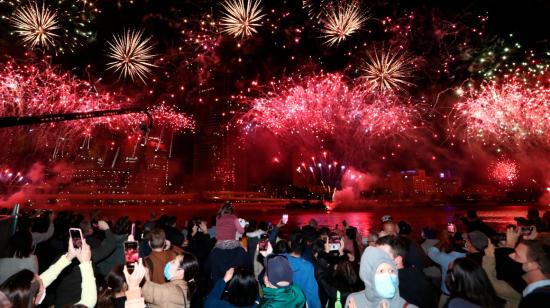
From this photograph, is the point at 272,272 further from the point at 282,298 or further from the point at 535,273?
the point at 535,273

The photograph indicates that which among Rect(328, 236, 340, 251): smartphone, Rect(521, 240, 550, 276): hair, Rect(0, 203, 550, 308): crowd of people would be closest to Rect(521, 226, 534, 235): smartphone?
Rect(0, 203, 550, 308): crowd of people

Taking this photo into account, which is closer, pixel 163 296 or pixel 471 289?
pixel 471 289

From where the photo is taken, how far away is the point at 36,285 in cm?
315

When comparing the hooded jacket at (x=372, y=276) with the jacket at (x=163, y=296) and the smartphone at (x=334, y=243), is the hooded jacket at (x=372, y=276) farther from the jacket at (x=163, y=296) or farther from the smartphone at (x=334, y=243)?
the smartphone at (x=334, y=243)

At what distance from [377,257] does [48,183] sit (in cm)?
4715

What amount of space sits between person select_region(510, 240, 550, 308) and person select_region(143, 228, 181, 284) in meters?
4.35

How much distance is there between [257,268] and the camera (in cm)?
675

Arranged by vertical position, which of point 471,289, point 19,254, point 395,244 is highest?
point 395,244

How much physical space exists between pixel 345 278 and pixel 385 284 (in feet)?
5.63

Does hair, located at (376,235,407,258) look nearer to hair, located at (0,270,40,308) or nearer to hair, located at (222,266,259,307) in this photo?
hair, located at (222,266,259,307)

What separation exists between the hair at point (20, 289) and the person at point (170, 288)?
783 millimetres

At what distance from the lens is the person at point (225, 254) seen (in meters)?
5.39

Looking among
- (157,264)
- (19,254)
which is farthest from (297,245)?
(19,254)

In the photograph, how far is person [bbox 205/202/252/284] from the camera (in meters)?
5.39
